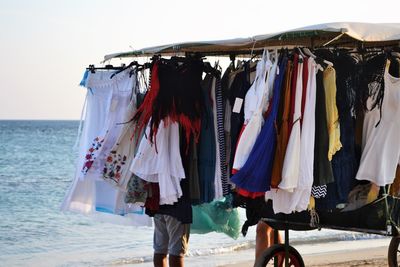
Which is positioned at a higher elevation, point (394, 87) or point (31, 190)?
point (394, 87)

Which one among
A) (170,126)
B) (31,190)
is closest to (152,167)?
(170,126)

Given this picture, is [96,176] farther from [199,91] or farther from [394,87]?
[394,87]

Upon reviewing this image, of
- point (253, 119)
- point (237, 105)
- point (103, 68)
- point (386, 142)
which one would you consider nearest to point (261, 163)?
point (253, 119)

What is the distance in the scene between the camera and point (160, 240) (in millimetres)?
7281

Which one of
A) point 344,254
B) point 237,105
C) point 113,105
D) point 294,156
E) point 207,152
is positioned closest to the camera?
Answer: point 294,156

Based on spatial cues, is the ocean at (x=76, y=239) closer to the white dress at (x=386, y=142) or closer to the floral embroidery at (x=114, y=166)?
the floral embroidery at (x=114, y=166)

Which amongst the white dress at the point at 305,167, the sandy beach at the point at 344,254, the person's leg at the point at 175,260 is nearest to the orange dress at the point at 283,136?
the white dress at the point at 305,167

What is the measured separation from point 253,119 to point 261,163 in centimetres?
33

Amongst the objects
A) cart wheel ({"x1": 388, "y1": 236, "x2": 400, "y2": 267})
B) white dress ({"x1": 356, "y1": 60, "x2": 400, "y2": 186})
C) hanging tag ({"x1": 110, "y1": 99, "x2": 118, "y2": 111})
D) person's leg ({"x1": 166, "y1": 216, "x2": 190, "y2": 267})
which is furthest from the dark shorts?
cart wheel ({"x1": 388, "y1": 236, "x2": 400, "y2": 267})

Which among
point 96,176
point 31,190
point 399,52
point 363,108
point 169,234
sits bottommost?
point 31,190

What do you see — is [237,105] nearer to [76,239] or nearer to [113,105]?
[113,105]

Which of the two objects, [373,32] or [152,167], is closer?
[373,32]

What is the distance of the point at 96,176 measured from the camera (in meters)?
7.08

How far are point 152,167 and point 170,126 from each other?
0.35m
